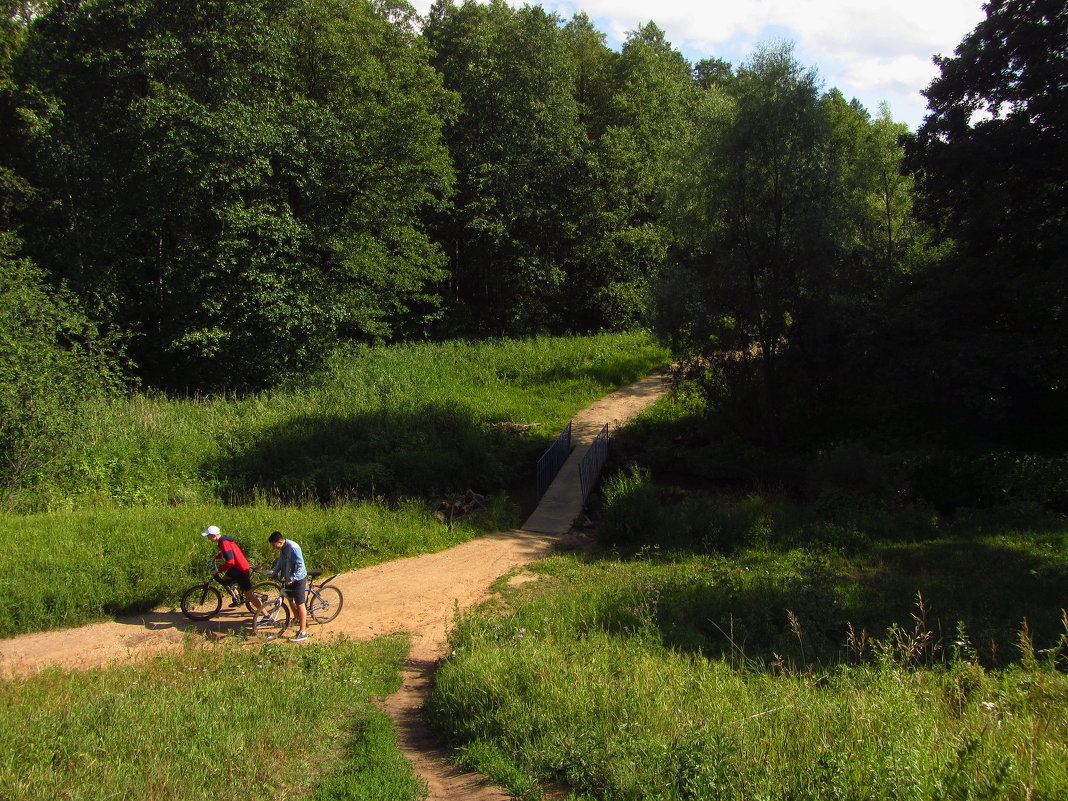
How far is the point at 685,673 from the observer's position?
6.65 metres

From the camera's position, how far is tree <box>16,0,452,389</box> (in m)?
22.5

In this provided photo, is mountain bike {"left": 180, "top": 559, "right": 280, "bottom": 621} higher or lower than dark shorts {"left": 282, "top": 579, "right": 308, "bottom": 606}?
lower

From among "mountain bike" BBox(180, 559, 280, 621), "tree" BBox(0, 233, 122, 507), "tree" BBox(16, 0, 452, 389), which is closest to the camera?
"mountain bike" BBox(180, 559, 280, 621)

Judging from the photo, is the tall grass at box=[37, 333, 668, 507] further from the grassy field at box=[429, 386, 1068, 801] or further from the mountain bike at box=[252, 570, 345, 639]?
the grassy field at box=[429, 386, 1068, 801]

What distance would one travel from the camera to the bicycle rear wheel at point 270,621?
9.70m

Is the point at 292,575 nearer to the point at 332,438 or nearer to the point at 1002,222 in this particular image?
the point at 332,438

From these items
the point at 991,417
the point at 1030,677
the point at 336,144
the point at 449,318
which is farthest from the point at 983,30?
the point at 449,318

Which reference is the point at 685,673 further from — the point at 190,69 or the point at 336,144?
the point at 190,69

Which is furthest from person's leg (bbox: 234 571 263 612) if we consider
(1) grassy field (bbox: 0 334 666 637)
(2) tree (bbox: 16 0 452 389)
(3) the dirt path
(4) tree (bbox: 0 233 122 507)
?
(2) tree (bbox: 16 0 452 389)

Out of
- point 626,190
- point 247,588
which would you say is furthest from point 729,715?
point 626,190

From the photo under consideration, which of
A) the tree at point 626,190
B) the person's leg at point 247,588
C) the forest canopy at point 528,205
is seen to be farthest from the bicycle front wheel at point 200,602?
the tree at point 626,190

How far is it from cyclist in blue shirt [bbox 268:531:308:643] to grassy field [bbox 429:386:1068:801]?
2.34 meters

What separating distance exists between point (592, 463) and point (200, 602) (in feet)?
32.4

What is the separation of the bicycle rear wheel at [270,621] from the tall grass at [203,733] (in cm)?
141
